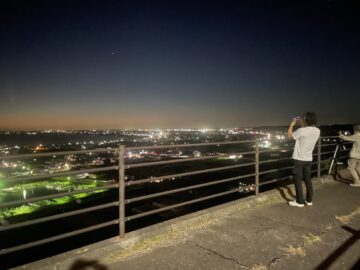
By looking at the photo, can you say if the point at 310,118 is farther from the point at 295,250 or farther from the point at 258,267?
the point at 258,267

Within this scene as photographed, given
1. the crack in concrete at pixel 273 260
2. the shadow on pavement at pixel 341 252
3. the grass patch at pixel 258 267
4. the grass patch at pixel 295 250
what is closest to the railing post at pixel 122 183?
the grass patch at pixel 258 267

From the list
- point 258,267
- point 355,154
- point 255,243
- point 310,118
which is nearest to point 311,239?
point 255,243

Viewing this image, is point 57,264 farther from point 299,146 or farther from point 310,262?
point 299,146

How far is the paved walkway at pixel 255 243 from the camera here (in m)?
3.45

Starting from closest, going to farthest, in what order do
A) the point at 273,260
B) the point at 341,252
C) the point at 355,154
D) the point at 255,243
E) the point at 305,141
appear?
the point at 273,260
the point at 341,252
the point at 255,243
the point at 305,141
the point at 355,154

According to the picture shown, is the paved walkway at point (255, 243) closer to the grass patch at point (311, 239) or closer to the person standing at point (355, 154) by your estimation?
the grass patch at point (311, 239)

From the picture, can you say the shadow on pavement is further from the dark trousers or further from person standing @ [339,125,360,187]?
person standing @ [339,125,360,187]

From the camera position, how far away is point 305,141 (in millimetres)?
5418

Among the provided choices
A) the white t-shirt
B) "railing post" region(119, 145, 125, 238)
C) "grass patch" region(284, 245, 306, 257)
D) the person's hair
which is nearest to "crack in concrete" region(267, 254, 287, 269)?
"grass patch" region(284, 245, 306, 257)

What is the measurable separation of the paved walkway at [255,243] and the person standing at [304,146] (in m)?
0.36

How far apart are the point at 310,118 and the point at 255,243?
108 inches

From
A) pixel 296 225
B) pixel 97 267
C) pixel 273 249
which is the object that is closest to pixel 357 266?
pixel 273 249

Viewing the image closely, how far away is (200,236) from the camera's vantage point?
4297 mm

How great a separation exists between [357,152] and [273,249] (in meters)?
5.15
